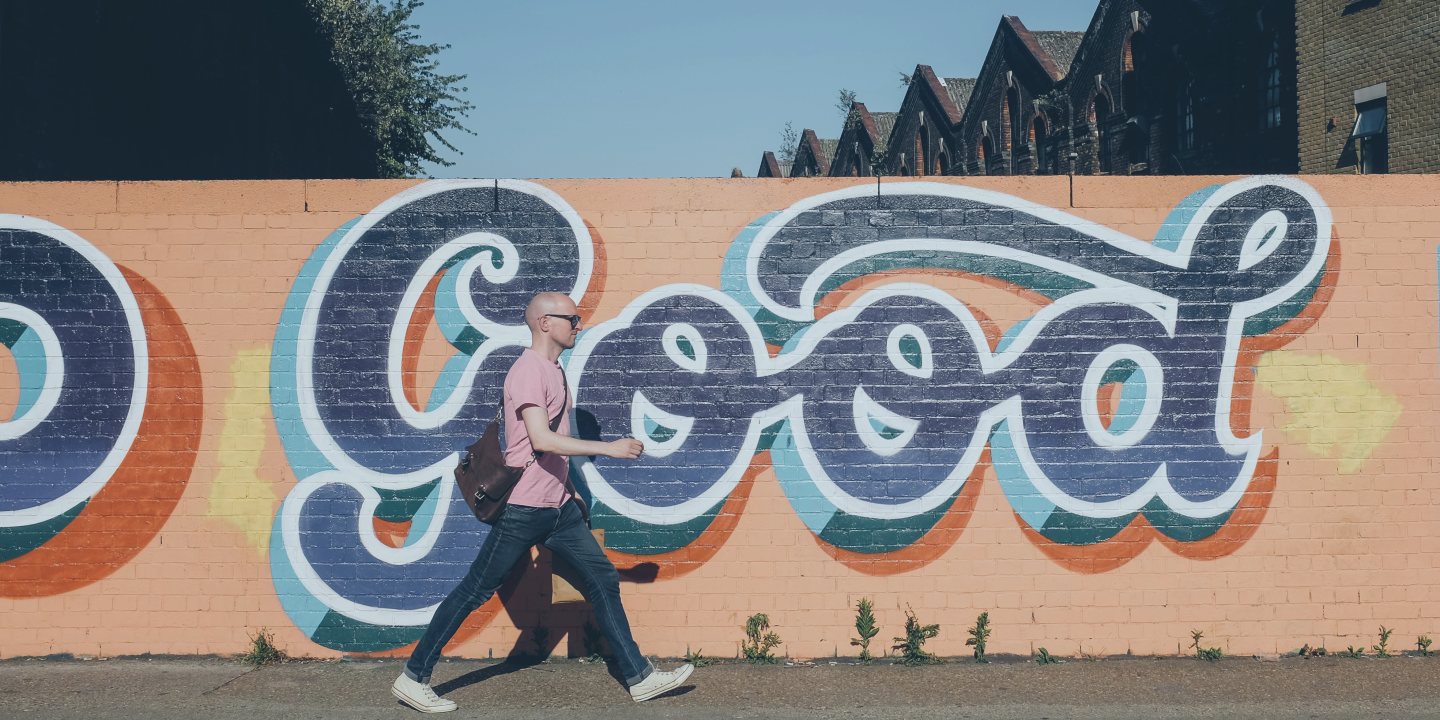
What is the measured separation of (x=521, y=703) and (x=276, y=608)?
150 cm

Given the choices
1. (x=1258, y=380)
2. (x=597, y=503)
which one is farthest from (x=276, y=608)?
(x=1258, y=380)

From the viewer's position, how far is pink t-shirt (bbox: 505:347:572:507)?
404 cm

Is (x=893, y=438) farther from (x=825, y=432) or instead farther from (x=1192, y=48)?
(x=1192, y=48)

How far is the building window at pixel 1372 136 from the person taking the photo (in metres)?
13.6

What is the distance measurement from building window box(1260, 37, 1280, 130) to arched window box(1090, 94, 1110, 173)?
5.33m

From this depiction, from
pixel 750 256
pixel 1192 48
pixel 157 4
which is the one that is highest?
pixel 1192 48

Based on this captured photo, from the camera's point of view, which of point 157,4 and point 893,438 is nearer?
point 893,438

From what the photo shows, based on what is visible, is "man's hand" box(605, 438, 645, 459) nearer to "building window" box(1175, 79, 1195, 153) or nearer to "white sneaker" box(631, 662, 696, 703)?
"white sneaker" box(631, 662, 696, 703)

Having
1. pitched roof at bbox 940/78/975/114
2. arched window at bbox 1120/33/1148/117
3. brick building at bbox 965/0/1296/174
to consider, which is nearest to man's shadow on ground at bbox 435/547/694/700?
brick building at bbox 965/0/1296/174

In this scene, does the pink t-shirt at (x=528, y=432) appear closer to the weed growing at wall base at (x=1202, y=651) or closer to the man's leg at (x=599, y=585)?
the man's leg at (x=599, y=585)

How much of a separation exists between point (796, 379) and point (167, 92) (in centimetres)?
920

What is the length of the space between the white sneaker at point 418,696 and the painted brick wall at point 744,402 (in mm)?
727

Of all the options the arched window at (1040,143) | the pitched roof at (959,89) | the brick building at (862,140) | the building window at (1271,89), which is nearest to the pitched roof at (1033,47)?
the arched window at (1040,143)

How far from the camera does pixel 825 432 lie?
192 inches
